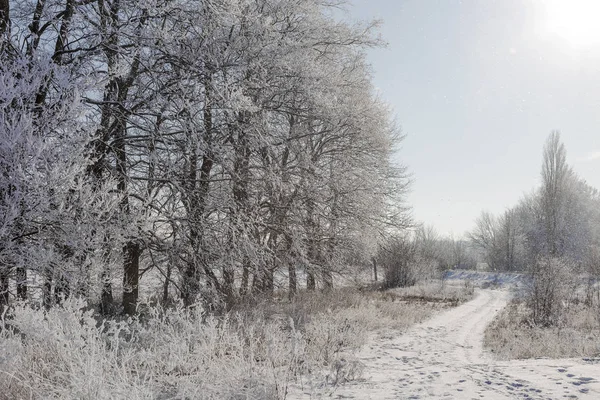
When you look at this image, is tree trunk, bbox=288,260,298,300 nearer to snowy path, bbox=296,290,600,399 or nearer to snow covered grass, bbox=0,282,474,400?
snowy path, bbox=296,290,600,399

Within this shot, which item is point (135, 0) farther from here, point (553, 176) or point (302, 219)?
point (553, 176)

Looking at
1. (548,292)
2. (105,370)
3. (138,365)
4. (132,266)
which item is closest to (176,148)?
(132,266)

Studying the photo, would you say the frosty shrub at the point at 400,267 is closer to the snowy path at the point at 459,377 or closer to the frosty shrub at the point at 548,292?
the frosty shrub at the point at 548,292

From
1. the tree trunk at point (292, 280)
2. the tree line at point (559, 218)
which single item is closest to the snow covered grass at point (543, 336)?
the tree trunk at point (292, 280)

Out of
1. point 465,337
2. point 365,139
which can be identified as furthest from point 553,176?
point 465,337

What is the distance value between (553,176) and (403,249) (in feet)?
50.3

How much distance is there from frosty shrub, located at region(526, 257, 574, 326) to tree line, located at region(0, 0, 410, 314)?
508 cm

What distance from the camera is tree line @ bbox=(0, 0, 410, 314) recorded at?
5605 mm

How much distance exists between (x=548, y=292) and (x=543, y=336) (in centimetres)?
363

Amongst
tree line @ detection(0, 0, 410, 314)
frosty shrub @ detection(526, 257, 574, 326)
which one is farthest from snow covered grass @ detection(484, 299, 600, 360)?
tree line @ detection(0, 0, 410, 314)

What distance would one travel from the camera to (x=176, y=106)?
26.2 feet

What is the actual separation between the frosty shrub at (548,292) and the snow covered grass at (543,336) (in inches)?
11.3

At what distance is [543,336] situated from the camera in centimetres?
923

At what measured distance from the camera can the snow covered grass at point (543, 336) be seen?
7336 millimetres
